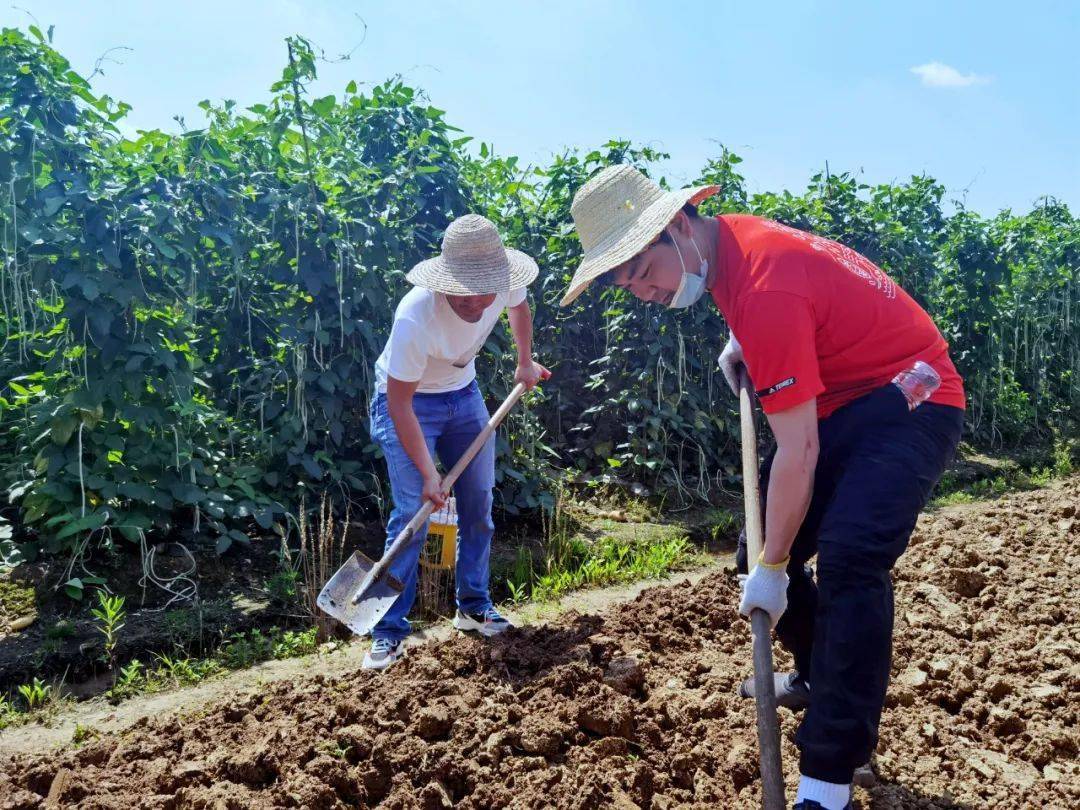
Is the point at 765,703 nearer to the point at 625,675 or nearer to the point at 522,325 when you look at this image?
the point at 625,675

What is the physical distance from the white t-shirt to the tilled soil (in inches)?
38.7

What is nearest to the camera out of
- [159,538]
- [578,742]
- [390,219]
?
[578,742]

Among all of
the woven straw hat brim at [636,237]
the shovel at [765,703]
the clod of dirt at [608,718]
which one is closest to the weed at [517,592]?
the clod of dirt at [608,718]

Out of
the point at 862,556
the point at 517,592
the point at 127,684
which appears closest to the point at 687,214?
the point at 862,556

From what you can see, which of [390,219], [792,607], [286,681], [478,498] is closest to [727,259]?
[792,607]

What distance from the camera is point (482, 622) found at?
3.33 meters

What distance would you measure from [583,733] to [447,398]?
1.37 metres

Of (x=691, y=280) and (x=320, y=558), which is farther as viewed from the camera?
(x=320, y=558)

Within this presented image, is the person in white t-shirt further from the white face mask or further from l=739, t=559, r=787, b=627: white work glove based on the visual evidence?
l=739, t=559, r=787, b=627: white work glove

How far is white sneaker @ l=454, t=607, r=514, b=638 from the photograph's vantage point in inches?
129

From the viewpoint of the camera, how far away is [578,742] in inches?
93.6

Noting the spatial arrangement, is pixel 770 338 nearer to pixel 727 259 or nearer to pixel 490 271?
pixel 727 259

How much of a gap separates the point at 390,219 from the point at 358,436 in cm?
115

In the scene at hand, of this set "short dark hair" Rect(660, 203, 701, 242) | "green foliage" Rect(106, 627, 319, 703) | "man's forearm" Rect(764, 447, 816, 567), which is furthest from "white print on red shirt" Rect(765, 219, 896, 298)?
"green foliage" Rect(106, 627, 319, 703)
